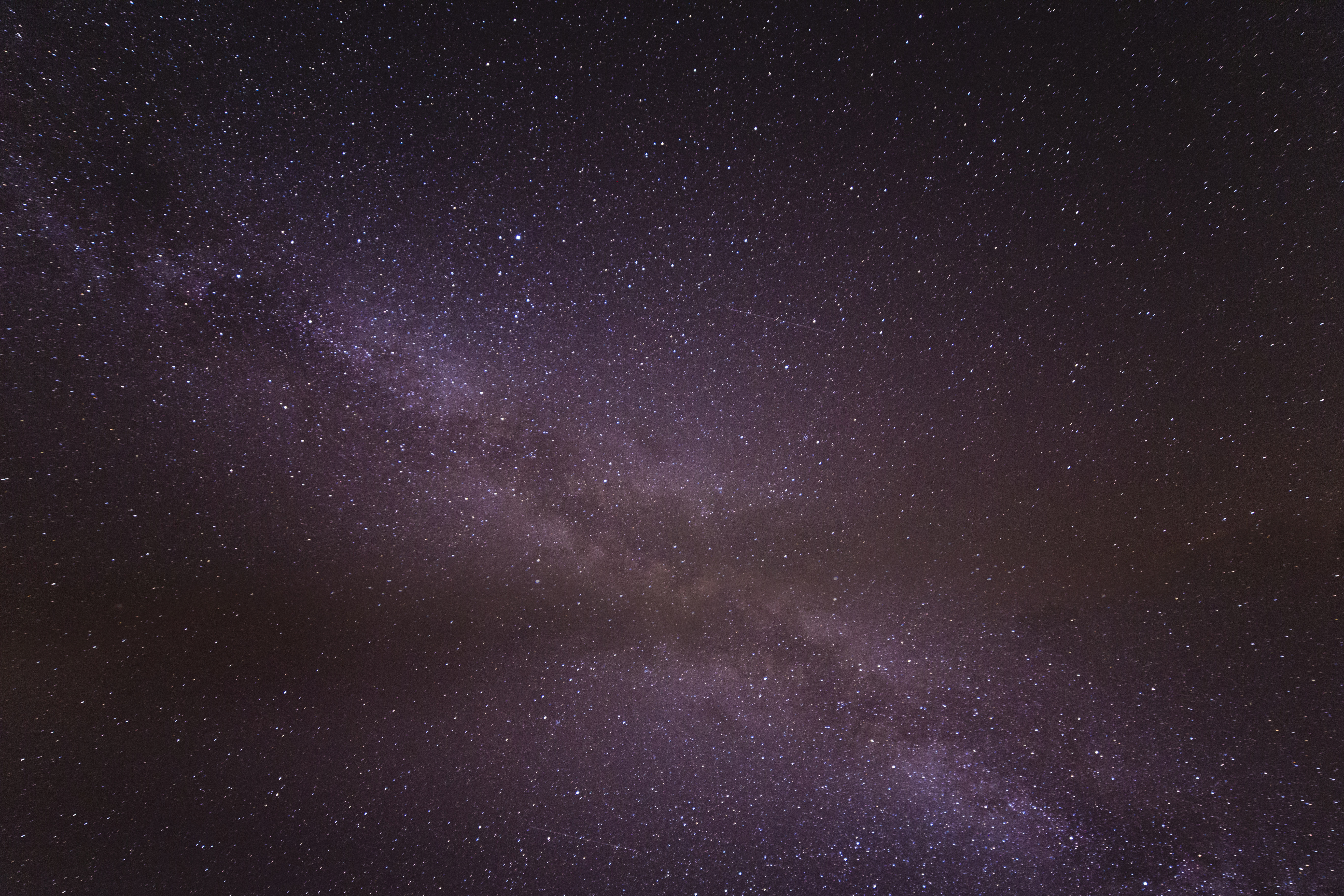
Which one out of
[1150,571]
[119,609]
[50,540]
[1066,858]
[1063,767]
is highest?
[1150,571]

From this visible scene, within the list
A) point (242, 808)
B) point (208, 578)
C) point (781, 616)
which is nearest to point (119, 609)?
point (208, 578)

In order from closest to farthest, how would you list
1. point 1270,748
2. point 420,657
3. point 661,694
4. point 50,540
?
point 50,540, point 1270,748, point 420,657, point 661,694

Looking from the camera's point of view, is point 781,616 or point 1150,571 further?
point 781,616

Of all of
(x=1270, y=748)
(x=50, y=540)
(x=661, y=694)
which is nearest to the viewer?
(x=50, y=540)

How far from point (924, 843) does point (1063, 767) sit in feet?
2.30

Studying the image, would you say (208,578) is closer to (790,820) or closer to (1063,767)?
(790,820)

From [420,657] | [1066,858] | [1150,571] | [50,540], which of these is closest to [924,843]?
[1066,858]

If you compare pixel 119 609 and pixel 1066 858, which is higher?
pixel 1066 858

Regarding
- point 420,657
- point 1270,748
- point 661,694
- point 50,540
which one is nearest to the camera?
point 50,540

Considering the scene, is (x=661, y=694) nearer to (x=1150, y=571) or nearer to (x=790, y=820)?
(x=790, y=820)

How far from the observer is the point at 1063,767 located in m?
1.87

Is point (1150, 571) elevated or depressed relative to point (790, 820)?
elevated

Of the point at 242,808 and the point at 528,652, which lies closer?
the point at 242,808

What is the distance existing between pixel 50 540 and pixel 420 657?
1435 mm
